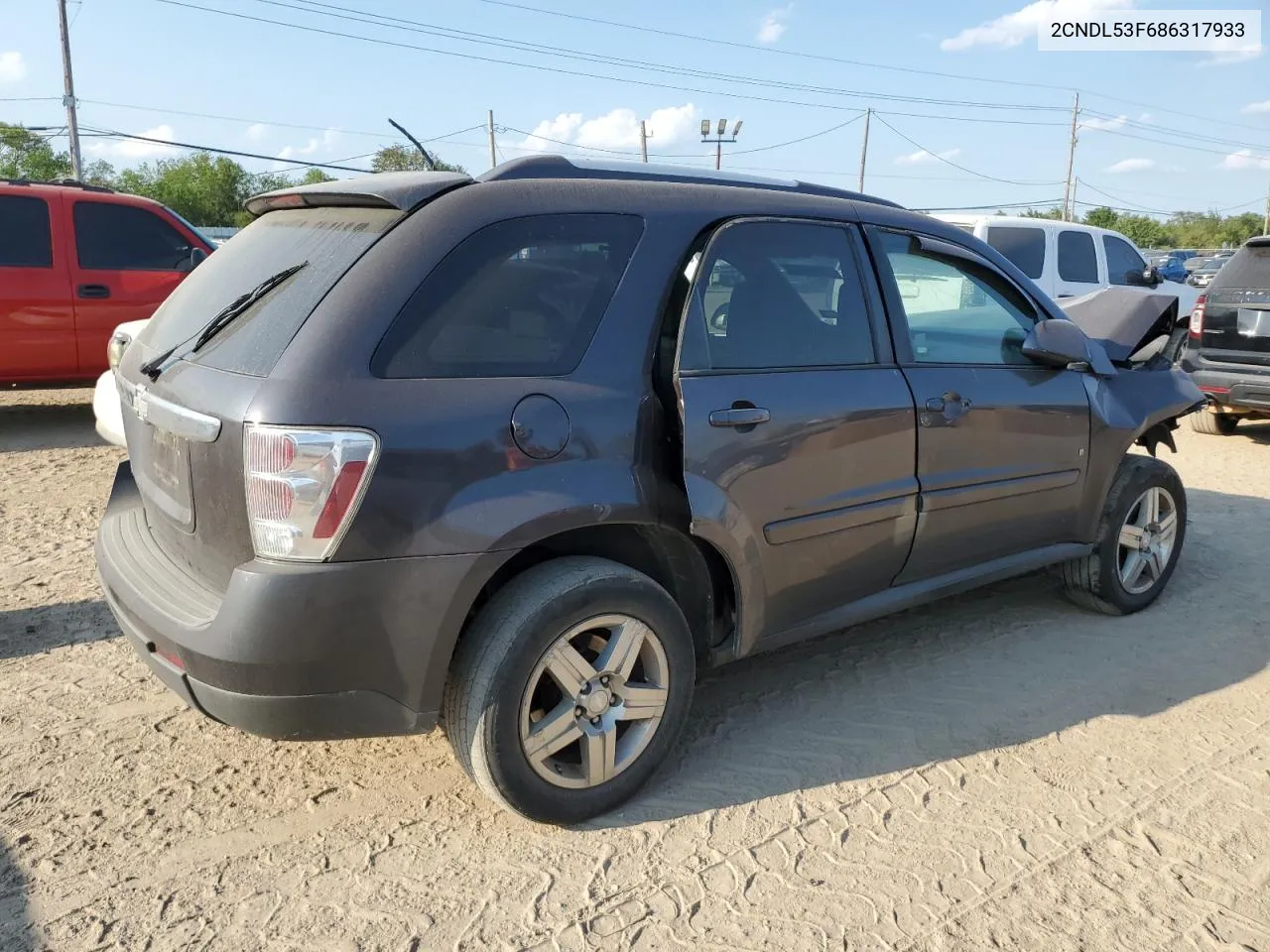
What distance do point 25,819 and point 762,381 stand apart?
249 cm

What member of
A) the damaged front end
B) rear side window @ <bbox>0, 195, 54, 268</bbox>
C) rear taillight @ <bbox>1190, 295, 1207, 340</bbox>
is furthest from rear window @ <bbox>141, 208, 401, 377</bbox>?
rear taillight @ <bbox>1190, 295, 1207, 340</bbox>

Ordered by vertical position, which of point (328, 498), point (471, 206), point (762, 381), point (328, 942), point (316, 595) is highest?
point (471, 206)

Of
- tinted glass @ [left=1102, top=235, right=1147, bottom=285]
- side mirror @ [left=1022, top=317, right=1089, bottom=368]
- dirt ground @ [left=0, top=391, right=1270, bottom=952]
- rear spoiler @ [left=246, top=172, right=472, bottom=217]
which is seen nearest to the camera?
dirt ground @ [left=0, top=391, right=1270, bottom=952]

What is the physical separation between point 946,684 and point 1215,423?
22.8 ft

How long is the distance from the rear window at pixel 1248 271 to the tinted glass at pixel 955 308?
5.46 m

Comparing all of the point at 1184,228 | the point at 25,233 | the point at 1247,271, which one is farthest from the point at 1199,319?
the point at 1184,228

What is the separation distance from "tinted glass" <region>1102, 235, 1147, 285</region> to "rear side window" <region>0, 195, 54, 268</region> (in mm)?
10410

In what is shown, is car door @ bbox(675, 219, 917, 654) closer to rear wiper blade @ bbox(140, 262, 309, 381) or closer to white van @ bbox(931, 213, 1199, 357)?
rear wiper blade @ bbox(140, 262, 309, 381)

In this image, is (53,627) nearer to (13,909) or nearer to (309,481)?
(13,909)

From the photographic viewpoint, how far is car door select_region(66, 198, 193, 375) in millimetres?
8016

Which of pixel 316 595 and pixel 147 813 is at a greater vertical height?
pixel 316 595

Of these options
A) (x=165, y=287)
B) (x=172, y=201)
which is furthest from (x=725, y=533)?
(x=172, y=201)

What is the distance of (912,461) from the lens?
3.47 meters

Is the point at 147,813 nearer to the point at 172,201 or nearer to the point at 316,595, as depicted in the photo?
the point at 316,595
